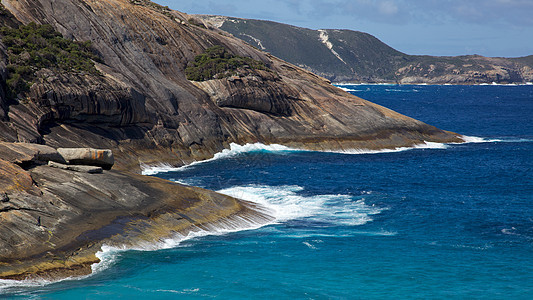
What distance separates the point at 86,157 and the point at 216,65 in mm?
39413

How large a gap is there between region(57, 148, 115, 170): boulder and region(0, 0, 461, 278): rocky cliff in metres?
1.23

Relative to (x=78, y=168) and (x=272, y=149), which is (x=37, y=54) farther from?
(x=272, y=149)

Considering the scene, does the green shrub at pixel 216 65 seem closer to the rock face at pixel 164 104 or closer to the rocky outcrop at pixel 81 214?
the rock face at pixel 164 104

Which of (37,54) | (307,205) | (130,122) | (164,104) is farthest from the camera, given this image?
(164,104)

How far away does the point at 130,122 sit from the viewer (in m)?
54.4

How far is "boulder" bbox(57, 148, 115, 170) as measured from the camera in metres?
31.8

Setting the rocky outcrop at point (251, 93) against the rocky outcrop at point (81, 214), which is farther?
the rocky outcrop at point (251, 93)

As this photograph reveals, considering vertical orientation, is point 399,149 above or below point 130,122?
below

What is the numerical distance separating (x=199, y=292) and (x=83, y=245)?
6.29 meters

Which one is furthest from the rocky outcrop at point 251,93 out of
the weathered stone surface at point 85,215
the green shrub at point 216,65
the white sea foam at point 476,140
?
the weathered stone surface at point 85,215

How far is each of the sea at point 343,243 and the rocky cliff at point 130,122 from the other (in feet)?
6.90

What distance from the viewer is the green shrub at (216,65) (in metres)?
68.6

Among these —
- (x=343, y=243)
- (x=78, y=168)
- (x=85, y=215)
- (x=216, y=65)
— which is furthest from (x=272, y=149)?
(x=85, y=215)

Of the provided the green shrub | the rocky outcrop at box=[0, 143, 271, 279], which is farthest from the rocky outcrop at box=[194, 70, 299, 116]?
the rocky outcrop at box=[0, 143, 271, 279]
